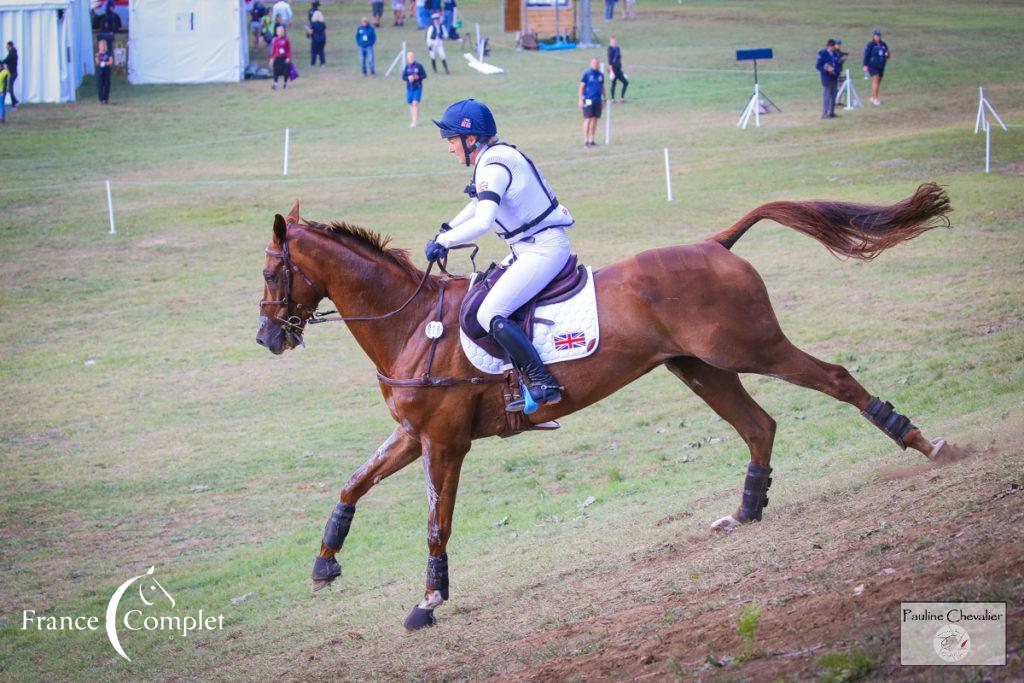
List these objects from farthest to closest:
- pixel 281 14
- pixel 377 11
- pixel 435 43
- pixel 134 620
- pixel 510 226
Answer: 1. pixel 377 11
2. pixel 281 14
3. pixel 435 43
4. pixel 134 620
5. pixel 510 226

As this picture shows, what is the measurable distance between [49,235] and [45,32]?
16.4 meters

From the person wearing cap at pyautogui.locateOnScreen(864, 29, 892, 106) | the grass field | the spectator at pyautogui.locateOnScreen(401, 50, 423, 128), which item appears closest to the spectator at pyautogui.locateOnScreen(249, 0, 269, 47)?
the grass field

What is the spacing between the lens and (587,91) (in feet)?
113

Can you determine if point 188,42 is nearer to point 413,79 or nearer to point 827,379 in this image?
point 413,79

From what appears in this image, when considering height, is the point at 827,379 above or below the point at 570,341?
below

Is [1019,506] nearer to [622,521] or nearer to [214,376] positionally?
[622,521]

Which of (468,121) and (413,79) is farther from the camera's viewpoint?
(413,79)

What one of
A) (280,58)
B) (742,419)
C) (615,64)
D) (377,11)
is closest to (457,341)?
(742,419)

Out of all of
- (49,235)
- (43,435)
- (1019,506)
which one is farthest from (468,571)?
(49,235)

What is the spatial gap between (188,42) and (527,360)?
42.7 metres

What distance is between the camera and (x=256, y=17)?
5466cm

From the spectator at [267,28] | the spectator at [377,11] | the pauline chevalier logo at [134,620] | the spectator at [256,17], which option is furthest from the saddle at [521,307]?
the spectator at [377,11]

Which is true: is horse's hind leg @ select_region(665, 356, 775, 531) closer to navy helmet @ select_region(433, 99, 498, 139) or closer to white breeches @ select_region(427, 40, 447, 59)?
navy helmet @ select_region(433, 99, 498, 139)

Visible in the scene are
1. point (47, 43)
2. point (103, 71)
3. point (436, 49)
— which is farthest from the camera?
point (436, 49)
